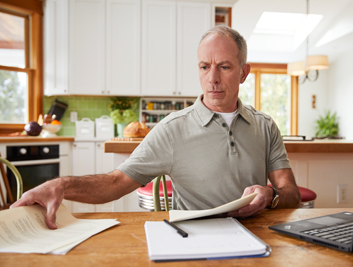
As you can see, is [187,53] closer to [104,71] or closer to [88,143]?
[104,71]

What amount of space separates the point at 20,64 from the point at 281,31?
550 cm

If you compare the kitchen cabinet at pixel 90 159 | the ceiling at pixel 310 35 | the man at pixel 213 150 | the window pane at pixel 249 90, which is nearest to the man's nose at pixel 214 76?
the man at pixel 213 150

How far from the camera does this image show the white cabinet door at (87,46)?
4305 millimetres

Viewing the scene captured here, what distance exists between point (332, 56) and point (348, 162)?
6.49 metres

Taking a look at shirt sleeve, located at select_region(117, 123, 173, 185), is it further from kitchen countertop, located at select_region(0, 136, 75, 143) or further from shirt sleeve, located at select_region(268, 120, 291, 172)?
kitchen countertop, located at select_region(0, 136, 75, 143)

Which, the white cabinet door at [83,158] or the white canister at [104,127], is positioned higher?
the white canister at [104,127]

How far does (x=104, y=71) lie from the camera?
4367 millimetres

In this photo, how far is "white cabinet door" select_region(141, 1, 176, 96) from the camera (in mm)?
4410

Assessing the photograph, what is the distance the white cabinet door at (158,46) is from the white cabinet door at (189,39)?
3.3 inches

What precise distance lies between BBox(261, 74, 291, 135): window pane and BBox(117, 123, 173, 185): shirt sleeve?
24.5ft

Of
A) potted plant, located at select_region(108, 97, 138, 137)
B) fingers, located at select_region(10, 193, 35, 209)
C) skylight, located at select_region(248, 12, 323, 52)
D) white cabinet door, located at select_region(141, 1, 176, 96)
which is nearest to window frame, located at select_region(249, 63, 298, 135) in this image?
skylight, located at select_region(248, 12, 323, 52)

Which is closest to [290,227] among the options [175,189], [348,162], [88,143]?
[175,189]

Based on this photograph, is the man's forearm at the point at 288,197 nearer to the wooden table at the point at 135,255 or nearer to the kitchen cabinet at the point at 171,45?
the wooden table at the point at 135,255

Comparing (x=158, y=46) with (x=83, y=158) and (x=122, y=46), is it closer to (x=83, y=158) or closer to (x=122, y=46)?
(x=122, y=46)
